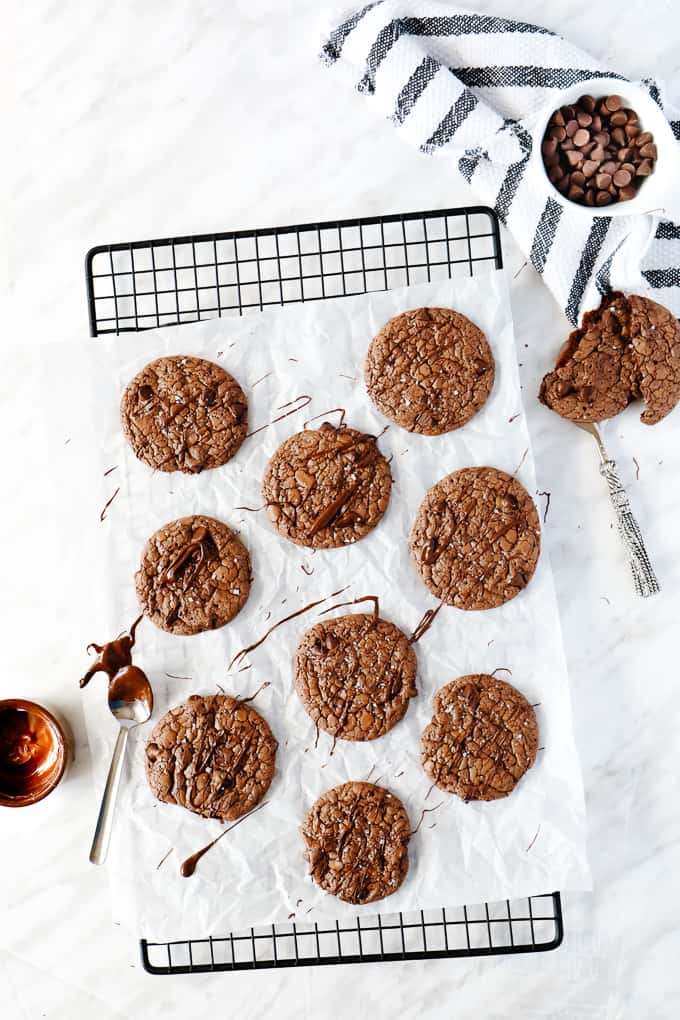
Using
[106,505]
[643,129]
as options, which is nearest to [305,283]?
[106,505]

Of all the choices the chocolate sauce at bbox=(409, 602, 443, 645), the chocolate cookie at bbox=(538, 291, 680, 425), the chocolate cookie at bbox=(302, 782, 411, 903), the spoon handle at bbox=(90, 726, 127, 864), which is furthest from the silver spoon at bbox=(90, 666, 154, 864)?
the chocolate cookie at bbox=(538, 291, 680, 425)

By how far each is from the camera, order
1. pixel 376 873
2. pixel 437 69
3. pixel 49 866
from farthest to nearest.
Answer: pixel 49 866 < pixel 437 69 < pixel 376 873

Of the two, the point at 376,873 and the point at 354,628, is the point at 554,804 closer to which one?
the point at 376,873

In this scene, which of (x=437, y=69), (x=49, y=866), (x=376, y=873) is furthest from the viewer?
(x=49, y=866)

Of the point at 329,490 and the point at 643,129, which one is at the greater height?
the point at 643,129

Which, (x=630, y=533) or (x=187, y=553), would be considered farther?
(x=630, y=533)

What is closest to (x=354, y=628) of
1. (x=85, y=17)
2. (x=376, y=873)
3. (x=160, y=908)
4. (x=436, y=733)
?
(x=436, y=733)

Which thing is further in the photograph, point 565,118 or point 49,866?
point 49,866

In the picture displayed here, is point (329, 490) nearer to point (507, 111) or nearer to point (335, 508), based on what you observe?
point (335, 508)

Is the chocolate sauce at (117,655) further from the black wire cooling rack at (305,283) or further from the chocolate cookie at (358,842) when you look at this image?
the black wire cooling rack at (305,283)
